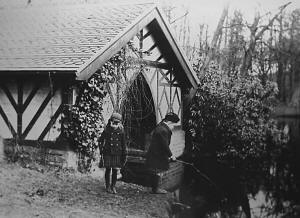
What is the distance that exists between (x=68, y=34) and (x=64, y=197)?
156 inches

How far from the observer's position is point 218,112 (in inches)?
426

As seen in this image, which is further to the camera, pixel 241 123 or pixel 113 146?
pixel 241 123

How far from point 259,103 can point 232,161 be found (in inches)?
78.0

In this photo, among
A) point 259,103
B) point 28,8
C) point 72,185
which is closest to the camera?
point 72,185

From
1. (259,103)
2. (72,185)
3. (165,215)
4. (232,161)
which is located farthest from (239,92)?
(72,185)

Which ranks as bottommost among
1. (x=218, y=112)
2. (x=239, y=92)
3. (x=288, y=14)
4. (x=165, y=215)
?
(x=165, y=215)

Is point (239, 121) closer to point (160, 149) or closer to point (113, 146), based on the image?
point (160, 149)

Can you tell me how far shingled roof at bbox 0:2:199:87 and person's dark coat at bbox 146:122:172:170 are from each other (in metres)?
1.85

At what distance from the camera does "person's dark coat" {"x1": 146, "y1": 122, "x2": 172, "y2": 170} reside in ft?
23.1

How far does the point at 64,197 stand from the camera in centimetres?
566

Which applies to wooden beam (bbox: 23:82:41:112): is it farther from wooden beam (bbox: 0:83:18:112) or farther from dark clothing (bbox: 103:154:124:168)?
dark clothing (bbox: 103:154:124:168)

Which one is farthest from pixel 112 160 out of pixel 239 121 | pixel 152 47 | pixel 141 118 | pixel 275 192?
pixel 239 121

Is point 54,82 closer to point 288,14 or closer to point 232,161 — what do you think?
point 288,14

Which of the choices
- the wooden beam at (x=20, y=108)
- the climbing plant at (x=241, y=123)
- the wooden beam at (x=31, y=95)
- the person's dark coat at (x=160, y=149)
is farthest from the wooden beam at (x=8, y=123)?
the climbing plant at (x=241, y=123)
